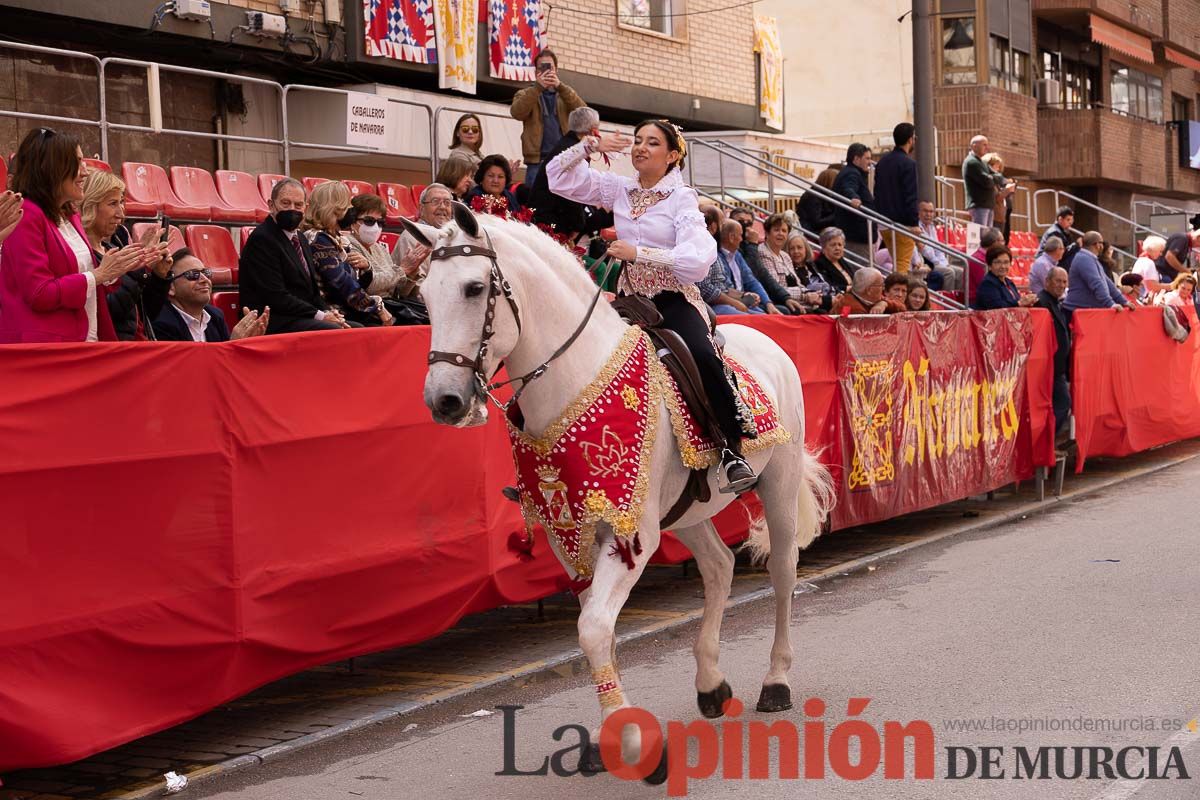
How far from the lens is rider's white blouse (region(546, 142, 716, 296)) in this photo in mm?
6562

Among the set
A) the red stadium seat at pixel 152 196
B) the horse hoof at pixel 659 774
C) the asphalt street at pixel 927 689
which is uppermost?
the red stadium seat at pixel 152 196

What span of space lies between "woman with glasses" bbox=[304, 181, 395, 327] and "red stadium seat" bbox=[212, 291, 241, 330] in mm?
819

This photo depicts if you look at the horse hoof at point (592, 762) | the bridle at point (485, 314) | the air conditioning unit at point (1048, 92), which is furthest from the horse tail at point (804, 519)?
the air conditioning unit at point (1048, 92)

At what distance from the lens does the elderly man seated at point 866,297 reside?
43.5 ft

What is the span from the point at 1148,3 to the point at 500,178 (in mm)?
35604

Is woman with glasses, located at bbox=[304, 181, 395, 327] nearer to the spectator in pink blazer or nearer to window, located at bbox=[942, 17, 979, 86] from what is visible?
the spectator in pink blazer

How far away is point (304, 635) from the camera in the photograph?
7258 millimetres

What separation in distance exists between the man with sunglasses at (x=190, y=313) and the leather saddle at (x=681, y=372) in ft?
8.58

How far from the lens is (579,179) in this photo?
6.95 m

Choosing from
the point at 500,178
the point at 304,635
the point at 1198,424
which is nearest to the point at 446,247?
the point at 304,635

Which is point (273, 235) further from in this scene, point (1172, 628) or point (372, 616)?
point (1172, 628)

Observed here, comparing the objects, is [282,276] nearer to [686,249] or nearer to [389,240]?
[389,240]

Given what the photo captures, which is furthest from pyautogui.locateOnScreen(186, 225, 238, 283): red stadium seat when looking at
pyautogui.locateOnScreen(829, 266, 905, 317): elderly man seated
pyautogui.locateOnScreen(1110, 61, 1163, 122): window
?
pyautogui.locateOnScreen(1110, 61, 1163, 122): window

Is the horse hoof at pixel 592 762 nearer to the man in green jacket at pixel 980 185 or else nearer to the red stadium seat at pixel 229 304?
the red stadium seat at pixel 229 304
